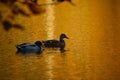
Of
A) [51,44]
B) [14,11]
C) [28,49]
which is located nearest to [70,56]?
[28,49]

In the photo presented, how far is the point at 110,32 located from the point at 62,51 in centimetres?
480

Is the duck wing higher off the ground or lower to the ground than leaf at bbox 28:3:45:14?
lower

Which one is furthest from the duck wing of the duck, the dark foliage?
the dark foliage

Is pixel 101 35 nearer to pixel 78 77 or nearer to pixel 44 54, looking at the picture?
pixel 44 54

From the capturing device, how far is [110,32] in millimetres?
18750

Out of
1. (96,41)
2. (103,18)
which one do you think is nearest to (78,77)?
(96,41)

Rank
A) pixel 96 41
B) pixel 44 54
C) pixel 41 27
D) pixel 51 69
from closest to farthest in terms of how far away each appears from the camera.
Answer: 1. pixel 51 69
2. pixel 44 54
3. pixel 96 41
4. pixel 41 27

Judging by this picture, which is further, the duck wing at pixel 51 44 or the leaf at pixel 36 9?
the duck wing at pixel 51 44

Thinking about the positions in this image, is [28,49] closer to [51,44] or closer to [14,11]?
[51,44]

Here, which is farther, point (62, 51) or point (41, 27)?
point (41, 27)

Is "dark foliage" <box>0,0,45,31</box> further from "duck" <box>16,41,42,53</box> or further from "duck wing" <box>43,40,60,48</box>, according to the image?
"duck wing" <box>43,40,60,48</box>

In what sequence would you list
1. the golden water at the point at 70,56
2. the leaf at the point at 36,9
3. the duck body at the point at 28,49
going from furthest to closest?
the duck body at the point at 28,49, the golden water at the point at 70,56, the leaf at the point at 36,9

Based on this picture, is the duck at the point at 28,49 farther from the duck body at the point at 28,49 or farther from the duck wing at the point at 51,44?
the duck wing at the point at 51,44

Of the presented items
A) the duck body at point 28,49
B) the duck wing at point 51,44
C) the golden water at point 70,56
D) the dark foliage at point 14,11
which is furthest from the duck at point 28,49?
the dark foliage at point 14,11
